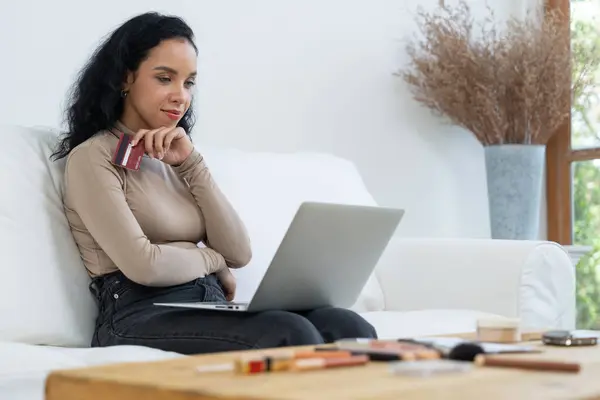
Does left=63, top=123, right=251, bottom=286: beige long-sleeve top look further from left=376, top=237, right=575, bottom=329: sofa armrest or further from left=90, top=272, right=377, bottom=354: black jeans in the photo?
left=376, top=237, right=575, bottom=329: sofa armrest

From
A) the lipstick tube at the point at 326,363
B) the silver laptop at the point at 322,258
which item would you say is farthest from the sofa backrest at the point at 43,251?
the lipstick tube at the point at 326,363

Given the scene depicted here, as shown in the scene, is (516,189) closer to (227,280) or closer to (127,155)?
(227,280)

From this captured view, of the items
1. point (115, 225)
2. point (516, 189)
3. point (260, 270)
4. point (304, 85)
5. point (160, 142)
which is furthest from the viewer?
point (516, 189)

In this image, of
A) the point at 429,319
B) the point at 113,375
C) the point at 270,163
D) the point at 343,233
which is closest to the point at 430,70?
the point at 270,163

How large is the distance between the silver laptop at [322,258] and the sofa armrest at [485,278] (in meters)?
0.68

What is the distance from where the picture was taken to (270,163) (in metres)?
2.74

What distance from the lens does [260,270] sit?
2488 millimetres

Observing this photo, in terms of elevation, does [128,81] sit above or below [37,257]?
above

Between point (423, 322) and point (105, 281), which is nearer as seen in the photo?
point (105, 281)

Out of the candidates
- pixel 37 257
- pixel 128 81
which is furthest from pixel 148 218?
pixel 128 81

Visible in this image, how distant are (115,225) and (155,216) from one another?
0.15 metres

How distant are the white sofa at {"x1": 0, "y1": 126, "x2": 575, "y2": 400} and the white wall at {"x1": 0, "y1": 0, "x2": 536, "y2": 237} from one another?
0.45 m

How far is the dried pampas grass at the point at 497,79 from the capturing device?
3660 mm

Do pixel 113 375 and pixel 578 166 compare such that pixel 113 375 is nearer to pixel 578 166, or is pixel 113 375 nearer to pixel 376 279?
pixel 376 279
